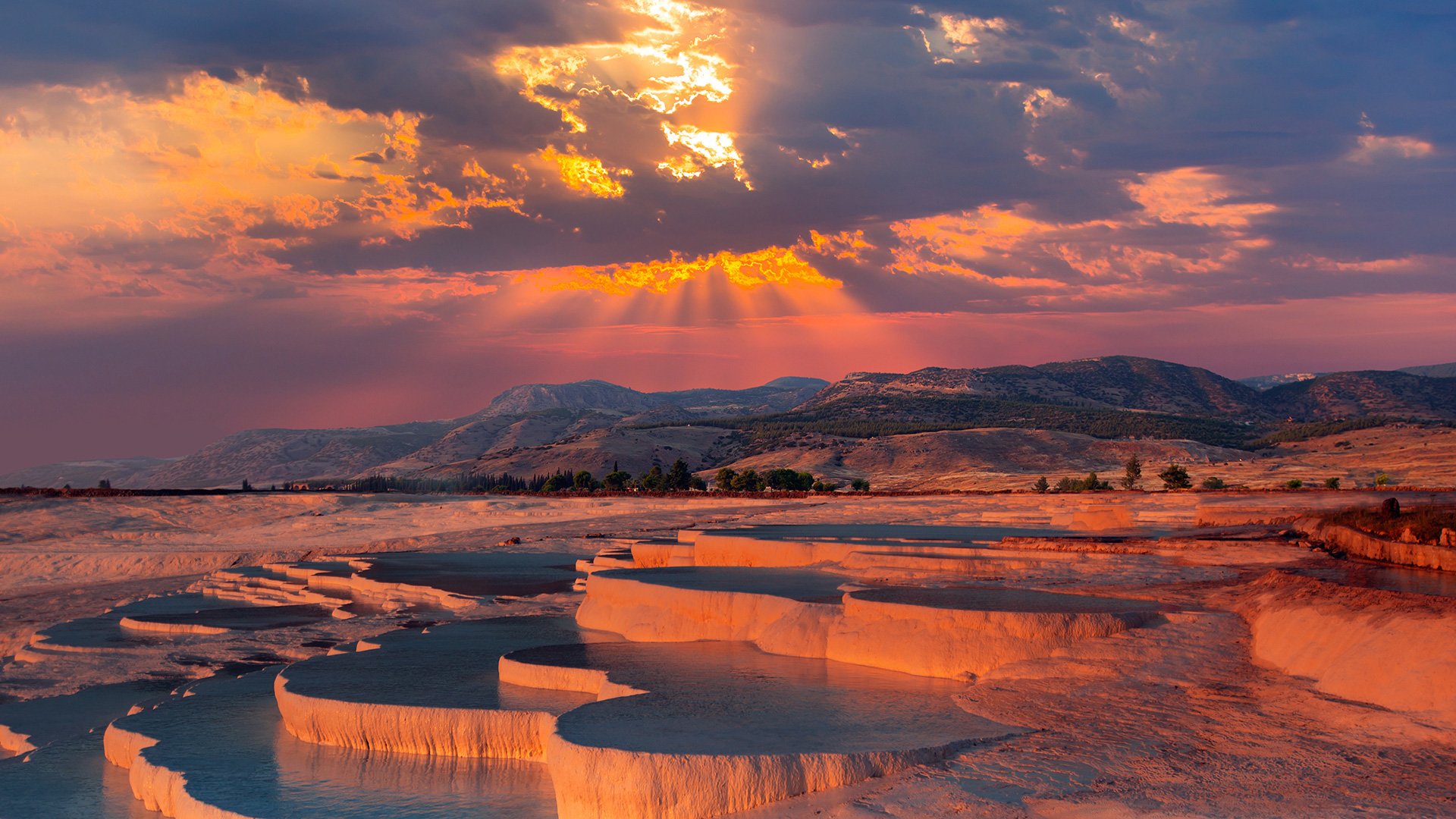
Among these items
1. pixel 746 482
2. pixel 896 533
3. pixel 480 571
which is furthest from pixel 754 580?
pixel 746 482

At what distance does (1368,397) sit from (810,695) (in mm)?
208605

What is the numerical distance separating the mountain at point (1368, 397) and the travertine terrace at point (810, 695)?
181940 millimetres

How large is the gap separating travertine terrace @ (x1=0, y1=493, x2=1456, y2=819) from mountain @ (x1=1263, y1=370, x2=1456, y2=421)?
7163 inches

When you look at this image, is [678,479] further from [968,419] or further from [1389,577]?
[968,419]

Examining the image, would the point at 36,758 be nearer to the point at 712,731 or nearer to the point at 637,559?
the point at 712,731

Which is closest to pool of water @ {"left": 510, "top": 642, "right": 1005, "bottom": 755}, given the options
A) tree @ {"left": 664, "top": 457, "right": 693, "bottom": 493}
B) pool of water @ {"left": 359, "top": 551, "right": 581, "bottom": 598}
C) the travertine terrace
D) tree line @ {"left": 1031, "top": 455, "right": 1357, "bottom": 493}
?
the travertine terrace

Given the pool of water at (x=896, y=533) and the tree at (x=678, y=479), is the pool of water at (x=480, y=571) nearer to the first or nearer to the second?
the pool of water at (x=896, y=533)

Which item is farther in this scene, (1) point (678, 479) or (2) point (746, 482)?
(1) point (678, 479)

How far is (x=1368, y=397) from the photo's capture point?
185125 mm

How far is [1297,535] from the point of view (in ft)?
70.1

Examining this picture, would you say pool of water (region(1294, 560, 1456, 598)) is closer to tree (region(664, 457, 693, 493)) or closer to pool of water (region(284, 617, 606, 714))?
pool of water (region(284, 617, 606, 714))

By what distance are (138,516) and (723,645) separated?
1734 inches

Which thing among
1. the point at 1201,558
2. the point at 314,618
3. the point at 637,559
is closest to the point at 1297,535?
the point at 1201,558

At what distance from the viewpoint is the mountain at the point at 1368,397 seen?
6865 inches
